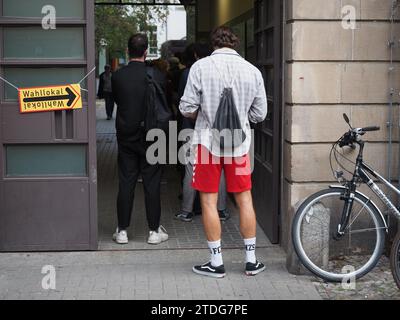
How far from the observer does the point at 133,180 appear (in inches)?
272

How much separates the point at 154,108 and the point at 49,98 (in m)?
0.95

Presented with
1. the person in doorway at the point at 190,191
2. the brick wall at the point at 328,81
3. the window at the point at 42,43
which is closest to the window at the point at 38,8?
the window at the point at 42,43

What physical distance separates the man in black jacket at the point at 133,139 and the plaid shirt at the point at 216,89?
3.45 feet

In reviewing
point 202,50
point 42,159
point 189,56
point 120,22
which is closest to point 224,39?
point 202,50

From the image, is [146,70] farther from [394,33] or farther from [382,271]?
[382,271]

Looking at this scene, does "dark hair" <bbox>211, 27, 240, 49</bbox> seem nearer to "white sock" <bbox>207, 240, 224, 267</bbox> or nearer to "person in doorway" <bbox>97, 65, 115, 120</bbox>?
"white sock" <bbox>207, 240, 224, 267</bbox>

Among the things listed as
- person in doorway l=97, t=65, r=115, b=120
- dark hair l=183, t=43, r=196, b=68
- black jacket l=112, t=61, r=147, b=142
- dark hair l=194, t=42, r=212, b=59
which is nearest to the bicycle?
black jacket l=112, t=61, r=147, b=142

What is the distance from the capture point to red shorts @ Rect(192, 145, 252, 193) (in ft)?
18.9

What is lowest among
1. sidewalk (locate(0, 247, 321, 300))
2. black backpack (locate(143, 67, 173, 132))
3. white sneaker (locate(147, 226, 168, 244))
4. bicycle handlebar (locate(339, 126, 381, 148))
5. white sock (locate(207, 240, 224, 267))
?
sidewalk (locate(0, 247, 321, 300))

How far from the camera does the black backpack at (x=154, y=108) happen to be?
670 cm

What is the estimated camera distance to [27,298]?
5.39 metres

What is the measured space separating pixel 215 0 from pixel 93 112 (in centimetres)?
872

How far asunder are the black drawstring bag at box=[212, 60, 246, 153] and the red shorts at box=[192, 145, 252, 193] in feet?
0.40

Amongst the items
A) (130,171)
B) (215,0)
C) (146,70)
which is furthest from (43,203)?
(215,0)
